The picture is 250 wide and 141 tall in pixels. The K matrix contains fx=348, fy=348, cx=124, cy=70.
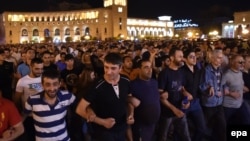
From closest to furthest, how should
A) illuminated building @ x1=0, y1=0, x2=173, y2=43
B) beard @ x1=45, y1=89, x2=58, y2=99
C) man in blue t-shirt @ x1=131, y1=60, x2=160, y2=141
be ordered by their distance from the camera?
1. beard @ x1=45, y1=89, x2=58, y2=99
2. man in blue t-shirt @ x1=131, y1=60, x2=160, y2=141
3. illuminated building @ x1=0, y1=0, x2=173, y2=43

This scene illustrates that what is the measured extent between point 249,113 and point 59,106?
3.75 metres

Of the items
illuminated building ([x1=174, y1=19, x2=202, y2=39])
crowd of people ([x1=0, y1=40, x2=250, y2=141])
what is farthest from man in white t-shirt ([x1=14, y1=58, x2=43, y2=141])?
illuminated building ([x1=174, y1=19, x2=202, y2=39])

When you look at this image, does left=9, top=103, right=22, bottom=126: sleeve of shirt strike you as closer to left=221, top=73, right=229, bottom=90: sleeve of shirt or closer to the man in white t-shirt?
the man in white t-shirt

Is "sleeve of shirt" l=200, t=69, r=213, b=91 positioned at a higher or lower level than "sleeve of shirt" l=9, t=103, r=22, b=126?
higher

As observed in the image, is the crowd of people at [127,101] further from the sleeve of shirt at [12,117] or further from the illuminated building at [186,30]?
the illuminated building at [186,30]

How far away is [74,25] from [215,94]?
11631cm

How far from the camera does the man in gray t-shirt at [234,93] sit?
632 cm

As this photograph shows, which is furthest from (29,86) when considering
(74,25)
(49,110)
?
(74,25)

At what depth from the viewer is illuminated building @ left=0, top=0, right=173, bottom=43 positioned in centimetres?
11238

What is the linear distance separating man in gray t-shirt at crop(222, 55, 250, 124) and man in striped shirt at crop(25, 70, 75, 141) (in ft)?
10.5

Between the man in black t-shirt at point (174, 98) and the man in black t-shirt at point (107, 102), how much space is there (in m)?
1.51

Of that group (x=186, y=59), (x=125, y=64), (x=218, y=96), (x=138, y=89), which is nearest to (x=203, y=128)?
(x=218, y=96)

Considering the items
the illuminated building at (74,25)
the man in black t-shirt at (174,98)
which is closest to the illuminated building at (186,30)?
the illuminated building at (74,25)

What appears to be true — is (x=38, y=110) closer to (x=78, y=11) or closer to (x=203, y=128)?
(x=203, y=128)
